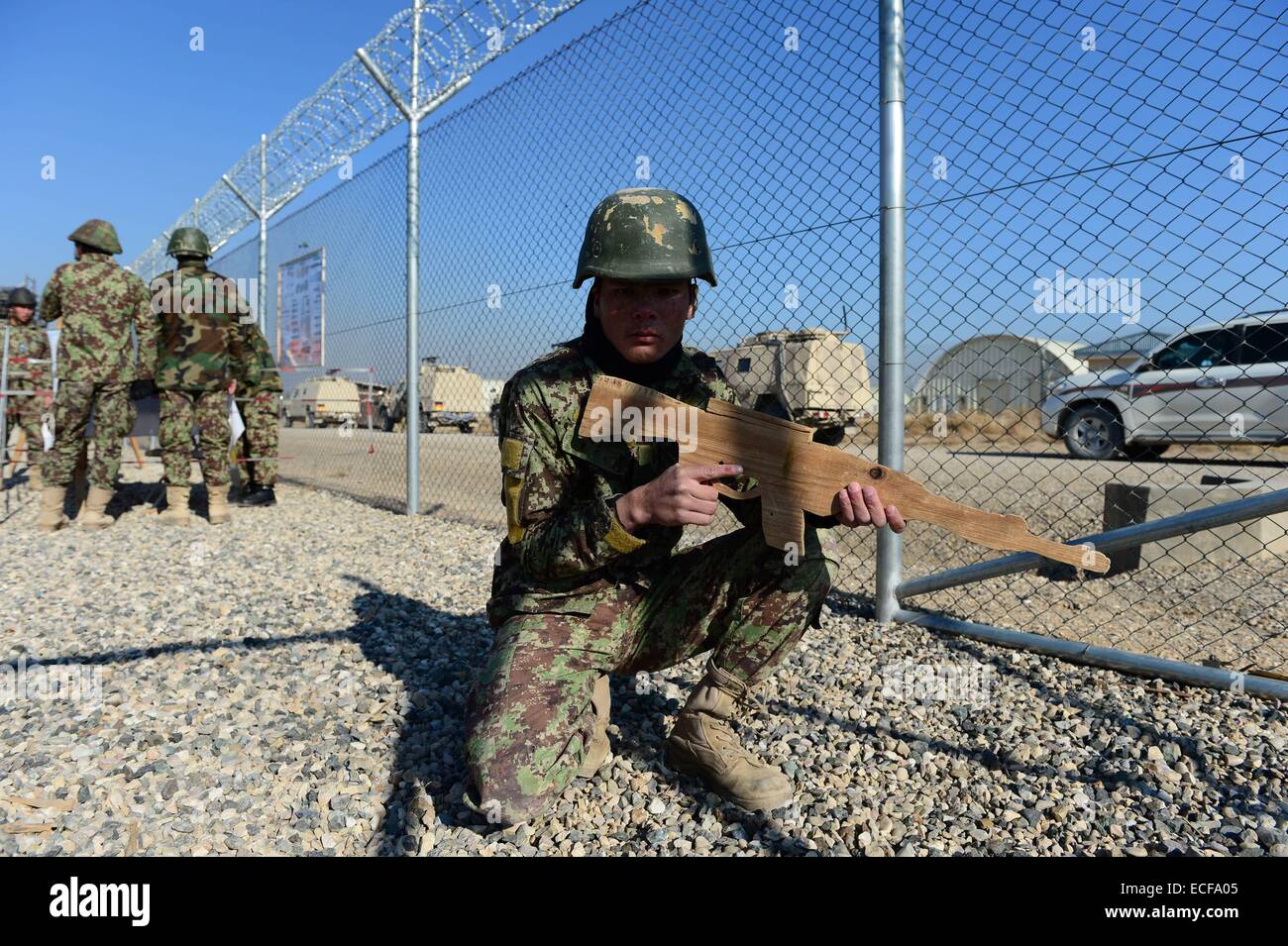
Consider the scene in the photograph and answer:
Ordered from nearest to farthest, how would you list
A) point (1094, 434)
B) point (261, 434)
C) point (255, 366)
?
point (255, 366)
point (261, 434)
point (1094, 434)

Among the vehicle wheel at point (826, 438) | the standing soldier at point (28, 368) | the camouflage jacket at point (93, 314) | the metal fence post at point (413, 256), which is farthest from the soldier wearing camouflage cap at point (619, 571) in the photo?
the standing soldier at point (28, 368)

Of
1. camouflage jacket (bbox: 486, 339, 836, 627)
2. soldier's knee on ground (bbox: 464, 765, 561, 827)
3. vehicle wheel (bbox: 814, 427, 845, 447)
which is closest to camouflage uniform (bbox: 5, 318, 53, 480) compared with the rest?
vehicle wheel (bbox: 814, 427, 845, 447)

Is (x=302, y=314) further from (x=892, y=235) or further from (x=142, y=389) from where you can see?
(x=892, y=235)

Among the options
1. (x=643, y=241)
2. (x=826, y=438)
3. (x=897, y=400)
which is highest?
(x=643, y=241)

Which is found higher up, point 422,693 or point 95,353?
point 95,353

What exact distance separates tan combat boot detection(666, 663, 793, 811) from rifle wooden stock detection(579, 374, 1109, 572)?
456 mm

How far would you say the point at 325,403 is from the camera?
2425 centimetres

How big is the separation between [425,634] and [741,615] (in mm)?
1726

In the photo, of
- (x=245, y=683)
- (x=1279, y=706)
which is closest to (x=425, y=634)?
(x=245, y=683)

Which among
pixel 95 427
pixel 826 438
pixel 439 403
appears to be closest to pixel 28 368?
pixel 95 427

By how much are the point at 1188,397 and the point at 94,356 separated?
34.8ft
